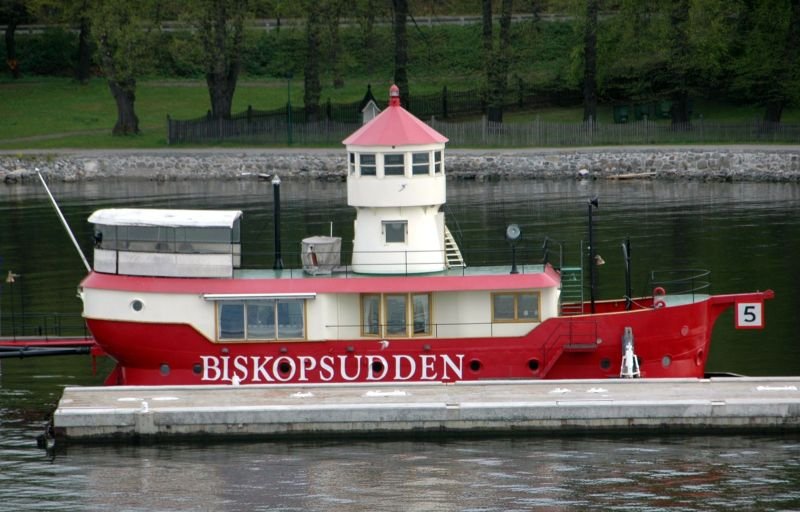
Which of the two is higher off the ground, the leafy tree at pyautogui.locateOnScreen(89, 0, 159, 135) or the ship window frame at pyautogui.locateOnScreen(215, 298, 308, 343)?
the leafy tree at pyautogui.locateOnScreen(89, 0, 159, 135)

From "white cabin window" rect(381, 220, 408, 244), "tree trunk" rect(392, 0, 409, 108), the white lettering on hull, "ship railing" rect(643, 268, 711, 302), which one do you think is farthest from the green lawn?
the white lettering on hull

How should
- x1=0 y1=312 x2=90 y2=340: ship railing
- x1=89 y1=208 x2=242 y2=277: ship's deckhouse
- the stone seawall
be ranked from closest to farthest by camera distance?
x1=89 y1=208 x2=242 y2=277: ship's deckhouse < x1=0 y1=312 x2=90 y2=340: ship railing < the stone seawall

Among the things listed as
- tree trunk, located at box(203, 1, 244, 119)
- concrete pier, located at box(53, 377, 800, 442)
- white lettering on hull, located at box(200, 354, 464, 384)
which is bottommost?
concrete pier, located at box(53, 377, 800, 442)

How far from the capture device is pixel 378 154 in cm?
3419

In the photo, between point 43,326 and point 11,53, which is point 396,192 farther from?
point 11,53

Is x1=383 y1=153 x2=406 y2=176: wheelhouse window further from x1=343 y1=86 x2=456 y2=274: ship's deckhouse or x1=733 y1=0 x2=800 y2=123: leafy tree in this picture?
x1=733 y1=0 x2=800 y2=123: leafy tree

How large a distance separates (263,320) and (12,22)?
6966 centimetres

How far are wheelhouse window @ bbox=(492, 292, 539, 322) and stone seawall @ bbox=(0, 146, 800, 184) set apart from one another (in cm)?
3714

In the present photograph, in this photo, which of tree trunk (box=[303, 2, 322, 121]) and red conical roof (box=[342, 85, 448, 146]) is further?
tree trunk (box=[303, 2, 322, 121])

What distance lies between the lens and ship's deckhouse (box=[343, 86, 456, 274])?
112 feet

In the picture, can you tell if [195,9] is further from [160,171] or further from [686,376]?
[686,376]

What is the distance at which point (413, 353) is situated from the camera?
111 ft

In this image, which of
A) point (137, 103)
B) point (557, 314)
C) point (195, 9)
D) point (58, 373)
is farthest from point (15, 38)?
point (557, 314)

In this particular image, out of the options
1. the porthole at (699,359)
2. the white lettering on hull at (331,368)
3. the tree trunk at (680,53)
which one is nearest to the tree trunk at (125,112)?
the tree trunk at (680,53)
